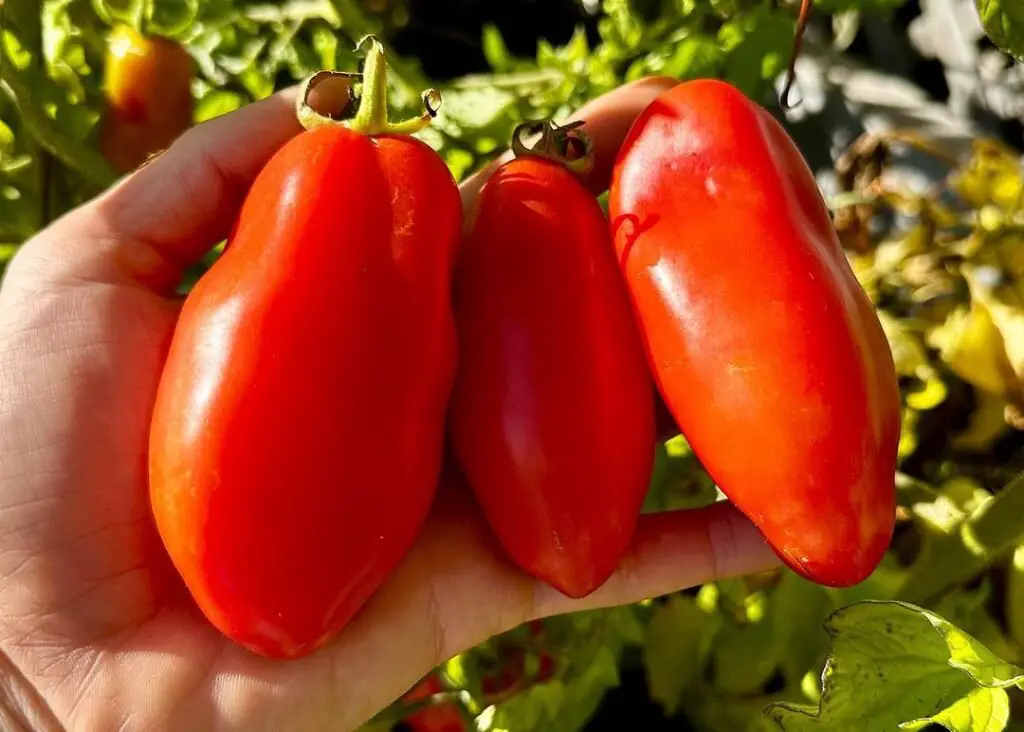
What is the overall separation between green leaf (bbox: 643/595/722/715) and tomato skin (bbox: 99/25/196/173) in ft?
2.71

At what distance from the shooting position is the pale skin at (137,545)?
83 cm

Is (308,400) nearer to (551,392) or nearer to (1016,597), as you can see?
(551,392)

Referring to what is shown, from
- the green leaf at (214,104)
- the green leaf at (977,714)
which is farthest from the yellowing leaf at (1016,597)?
the green leaf at (214,104)

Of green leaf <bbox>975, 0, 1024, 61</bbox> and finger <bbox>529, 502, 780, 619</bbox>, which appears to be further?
finger <bbox>529, 502, 780, 619</bbox>

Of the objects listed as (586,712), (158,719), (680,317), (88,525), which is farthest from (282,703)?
(680,317)

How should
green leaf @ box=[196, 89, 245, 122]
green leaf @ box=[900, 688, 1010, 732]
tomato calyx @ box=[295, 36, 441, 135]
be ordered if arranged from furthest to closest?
1. green leaf @ box=[196, 89, 245, 122]
2. tomato calyx @ box=[295, 36, 441, 135]
3. green leaf @ box=[900, 688, 1010, 732]

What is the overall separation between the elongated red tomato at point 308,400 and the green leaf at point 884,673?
13.4 inches

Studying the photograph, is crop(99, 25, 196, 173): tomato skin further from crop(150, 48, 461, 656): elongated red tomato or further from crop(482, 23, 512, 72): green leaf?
crop(150, 48, 461, 656): elongated red tomato

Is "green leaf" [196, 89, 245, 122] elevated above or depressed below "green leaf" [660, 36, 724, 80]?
above

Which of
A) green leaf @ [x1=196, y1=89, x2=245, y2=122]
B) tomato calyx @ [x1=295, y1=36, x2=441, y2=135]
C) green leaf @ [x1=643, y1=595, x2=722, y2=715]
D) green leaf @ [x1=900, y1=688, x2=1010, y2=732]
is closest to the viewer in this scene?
green leaf @ [x1=900, y1=688, x2=1010, y2=732]

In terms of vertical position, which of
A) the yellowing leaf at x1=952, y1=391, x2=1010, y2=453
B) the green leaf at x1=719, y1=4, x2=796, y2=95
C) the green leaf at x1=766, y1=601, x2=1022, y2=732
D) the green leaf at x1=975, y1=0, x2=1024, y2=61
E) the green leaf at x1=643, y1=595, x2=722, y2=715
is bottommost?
the green leaf at x1=643, y1=595, x2=722, y2=715

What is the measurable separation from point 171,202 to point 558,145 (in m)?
0.38

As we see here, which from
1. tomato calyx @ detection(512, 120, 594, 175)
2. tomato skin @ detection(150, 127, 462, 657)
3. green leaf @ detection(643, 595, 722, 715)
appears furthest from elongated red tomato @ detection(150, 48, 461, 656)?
green leaf @ detection(643, 595, 722, 715)

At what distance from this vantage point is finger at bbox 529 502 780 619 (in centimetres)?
99
